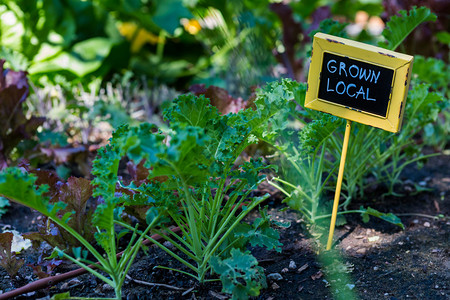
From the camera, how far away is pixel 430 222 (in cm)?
191

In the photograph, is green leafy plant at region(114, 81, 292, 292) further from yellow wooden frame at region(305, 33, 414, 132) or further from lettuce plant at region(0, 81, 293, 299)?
yellow wooden frame at region(305, 33, 414, 132)

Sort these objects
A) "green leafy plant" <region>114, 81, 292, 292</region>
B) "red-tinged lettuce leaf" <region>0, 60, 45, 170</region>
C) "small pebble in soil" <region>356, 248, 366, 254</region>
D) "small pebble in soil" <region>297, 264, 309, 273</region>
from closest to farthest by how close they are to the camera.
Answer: "green leafy plant" <region>114, 81, 292, 292</region> → "small pebble in soil" <region>297, 264, 309, 273</region> → "small pebble in soil" <region>356, 248, 366, 254</region> → "red-tinged lettuce leaf" <region>0, 60, 45, 170</region>

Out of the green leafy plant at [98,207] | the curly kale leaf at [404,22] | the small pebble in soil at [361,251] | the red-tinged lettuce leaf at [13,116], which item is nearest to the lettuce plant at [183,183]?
the green leafy plant at [98,207]

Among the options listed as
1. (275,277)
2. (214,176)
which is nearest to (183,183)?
(214,176)

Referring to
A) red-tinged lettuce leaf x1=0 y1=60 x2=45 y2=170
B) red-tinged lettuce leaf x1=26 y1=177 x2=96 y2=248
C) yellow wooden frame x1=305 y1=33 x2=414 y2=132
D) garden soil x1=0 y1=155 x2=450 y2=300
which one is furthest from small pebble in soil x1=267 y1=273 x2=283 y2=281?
red-tinged lettuce leaf x1=0 y1=60 x2=45 y2=170

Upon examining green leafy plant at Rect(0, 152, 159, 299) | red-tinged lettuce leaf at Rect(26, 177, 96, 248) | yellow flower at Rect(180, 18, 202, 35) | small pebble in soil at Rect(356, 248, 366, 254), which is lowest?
small pebble in soil at Rect(356, 248, 366, 254)

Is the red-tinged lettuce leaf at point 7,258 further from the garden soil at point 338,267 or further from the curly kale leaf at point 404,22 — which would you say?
the curly kale leaf at point 404,22

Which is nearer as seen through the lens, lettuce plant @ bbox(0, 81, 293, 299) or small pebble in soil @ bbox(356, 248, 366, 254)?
lettuce plant @ bbox(0, 81, 293, 299)

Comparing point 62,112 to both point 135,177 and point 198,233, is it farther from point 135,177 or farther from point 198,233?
point 198,233

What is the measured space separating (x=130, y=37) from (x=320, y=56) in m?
2.53

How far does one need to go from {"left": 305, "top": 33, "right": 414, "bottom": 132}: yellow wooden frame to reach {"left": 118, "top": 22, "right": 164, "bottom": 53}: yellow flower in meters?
2.47

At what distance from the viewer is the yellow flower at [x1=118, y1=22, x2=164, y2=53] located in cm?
369

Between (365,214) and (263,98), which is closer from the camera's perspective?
(263,98)

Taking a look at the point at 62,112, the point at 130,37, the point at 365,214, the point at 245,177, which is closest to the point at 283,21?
the point at 130,37
